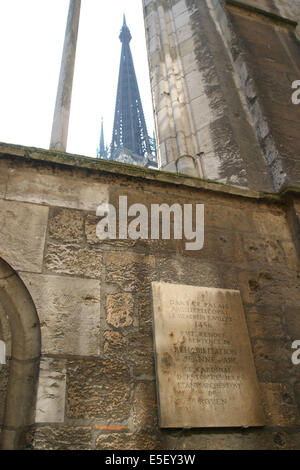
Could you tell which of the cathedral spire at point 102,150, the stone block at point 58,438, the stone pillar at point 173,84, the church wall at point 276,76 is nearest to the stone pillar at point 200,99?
the stone pillar at point 173,84

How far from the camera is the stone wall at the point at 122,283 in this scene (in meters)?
1.88

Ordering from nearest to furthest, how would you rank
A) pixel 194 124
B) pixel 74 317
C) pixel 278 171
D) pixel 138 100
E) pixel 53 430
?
pixel 53 430
pixel 74 317
pixel 278 171
pixel 194 124
pixel 138 100

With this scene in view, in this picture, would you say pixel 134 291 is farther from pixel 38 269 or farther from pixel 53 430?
pixel 53 430

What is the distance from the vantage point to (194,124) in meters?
4.35

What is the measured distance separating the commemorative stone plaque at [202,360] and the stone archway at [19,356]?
0.65 metres

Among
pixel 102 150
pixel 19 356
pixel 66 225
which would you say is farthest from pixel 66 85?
pixel 102 150

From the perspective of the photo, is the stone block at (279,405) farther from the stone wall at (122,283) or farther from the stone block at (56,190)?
the stone block at (56,190)

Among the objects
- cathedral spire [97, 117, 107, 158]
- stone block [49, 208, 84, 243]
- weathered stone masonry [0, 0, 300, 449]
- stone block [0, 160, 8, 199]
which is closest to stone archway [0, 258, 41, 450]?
weathered stone masonry [0, 0, 300, 449]

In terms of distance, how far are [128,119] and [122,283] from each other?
1423 inches

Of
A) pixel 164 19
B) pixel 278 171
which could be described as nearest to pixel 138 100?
pixel 164 19

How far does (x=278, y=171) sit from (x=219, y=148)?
0.78m

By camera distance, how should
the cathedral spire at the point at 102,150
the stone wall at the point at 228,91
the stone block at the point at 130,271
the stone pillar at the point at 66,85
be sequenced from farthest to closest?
the cathedral spire at the point at 102,150 → the stone wall at the point at 228,91 → the stone pillar at the point at 66,85 → the stone block at the point at 130,271

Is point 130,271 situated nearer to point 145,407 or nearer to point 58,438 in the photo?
point 145,407

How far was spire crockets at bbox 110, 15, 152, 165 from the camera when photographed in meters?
31.3
